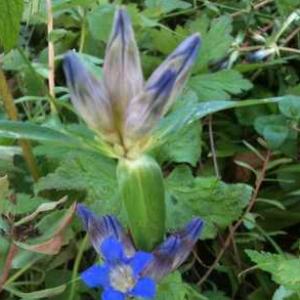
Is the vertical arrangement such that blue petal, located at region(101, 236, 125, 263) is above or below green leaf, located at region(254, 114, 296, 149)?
above

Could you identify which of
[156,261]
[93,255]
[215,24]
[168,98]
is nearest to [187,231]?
[156,261]

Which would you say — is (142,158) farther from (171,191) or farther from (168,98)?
(171,191)

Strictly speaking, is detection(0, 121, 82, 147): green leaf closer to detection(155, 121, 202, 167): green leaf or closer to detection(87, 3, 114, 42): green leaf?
detection(155, 121, 202, 167): green leaf

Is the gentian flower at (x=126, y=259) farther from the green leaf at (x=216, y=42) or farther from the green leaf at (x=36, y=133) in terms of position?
the green leaf at (x=216, y=42)

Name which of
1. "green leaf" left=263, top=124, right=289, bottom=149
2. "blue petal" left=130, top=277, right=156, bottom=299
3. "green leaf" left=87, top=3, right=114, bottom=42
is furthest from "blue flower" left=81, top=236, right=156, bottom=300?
"green leaf" left=87, top=3, right=114, bottom=42

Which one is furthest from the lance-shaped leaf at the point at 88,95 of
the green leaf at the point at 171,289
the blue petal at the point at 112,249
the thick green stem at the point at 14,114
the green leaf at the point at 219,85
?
the green leaf at the point at 219,85

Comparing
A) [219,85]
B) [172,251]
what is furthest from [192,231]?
[219,85]
